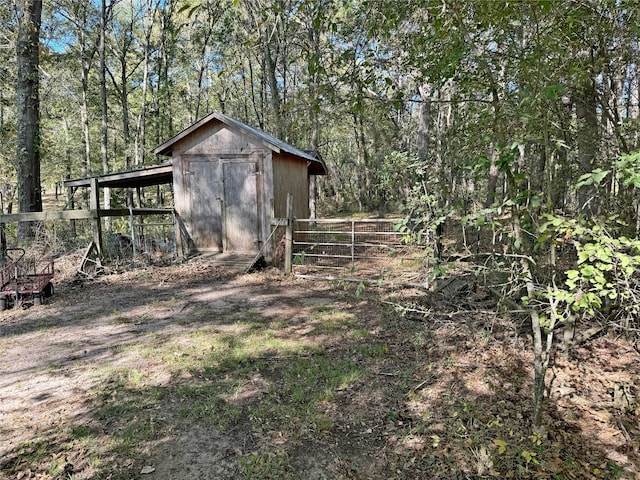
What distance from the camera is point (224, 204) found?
32.8 feet

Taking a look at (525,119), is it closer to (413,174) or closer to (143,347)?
(413,174)

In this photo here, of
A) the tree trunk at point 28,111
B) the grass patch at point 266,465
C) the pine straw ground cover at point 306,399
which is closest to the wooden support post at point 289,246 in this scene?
the pine straw ground cover at point 306,399

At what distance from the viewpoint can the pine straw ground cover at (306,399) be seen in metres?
2.76

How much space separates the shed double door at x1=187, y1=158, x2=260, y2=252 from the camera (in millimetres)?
9852

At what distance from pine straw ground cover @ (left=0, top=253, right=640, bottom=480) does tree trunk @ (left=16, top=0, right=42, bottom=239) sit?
4805mm

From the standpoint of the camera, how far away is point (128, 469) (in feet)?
8.78

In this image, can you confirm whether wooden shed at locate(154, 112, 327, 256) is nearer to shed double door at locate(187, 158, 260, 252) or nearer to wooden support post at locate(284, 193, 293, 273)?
shed double door at locate(187, 158, 260, 252)

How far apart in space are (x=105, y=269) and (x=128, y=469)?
6759mm

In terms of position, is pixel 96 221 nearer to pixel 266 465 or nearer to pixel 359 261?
pixel 359 261

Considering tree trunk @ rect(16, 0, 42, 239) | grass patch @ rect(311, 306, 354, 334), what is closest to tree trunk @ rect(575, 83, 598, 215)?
grass patch @ rect(311, 306, 354, 334)

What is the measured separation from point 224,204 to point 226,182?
1.90 ft

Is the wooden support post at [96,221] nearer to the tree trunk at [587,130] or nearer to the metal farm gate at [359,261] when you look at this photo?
the metal farm gate at [359,261]

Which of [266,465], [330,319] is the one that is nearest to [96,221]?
[330,319]

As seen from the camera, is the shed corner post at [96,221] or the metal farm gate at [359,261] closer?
the metal farm gate at [359,261]
